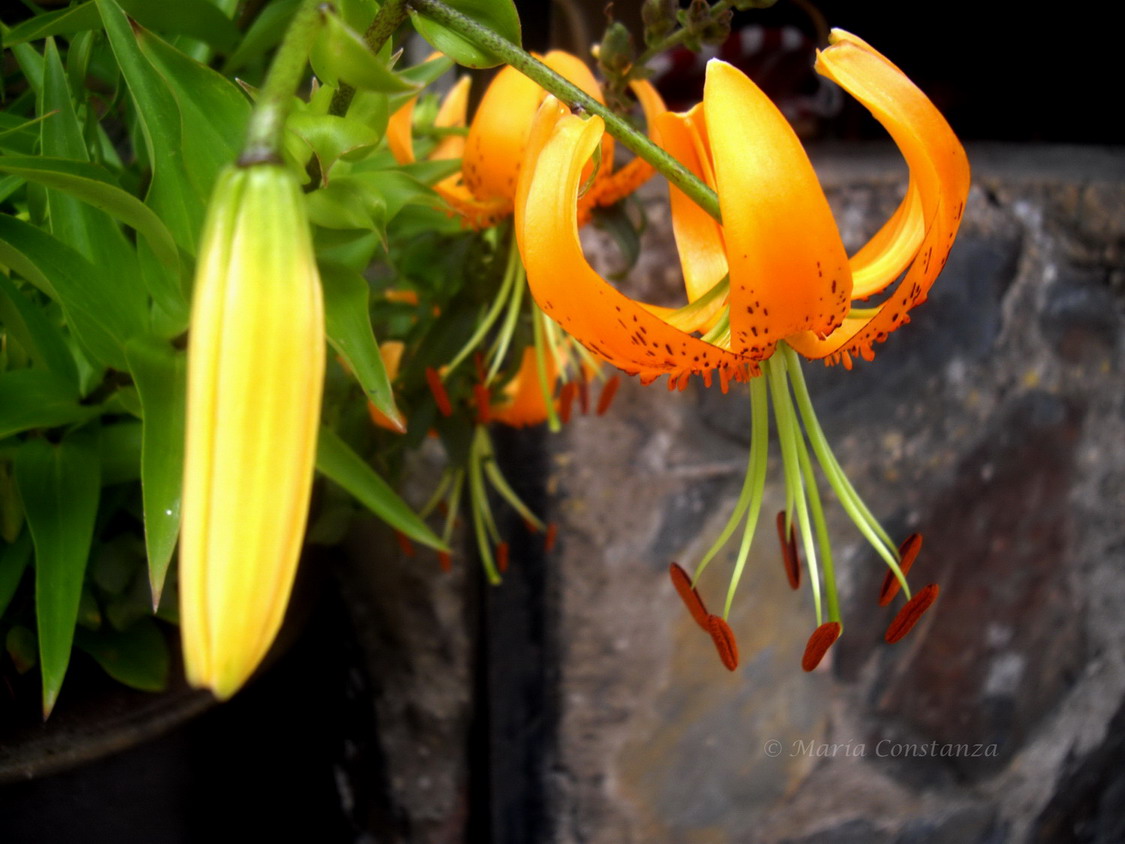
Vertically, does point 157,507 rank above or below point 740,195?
below

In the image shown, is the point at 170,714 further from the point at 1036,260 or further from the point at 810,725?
the point at 1036,260

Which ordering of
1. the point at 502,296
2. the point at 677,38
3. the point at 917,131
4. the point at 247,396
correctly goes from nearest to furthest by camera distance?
the point at 247,396 → the point at 917,131 → the point at 677,38 → the point at 502,296

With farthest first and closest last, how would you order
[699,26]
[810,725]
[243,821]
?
[810,725], [243,821], [699,26]

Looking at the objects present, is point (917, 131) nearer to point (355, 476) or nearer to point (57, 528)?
point (355, 476)

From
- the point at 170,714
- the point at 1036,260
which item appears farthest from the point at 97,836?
the point at 1036,260

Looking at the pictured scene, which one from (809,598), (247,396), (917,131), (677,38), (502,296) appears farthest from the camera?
(809,598)

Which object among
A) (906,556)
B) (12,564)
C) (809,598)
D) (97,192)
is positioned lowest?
(809,598)

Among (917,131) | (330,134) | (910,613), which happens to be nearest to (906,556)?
(910,613)
